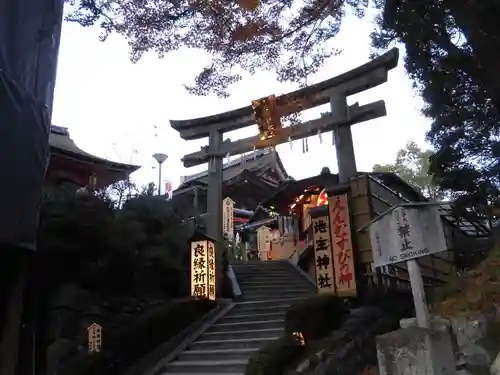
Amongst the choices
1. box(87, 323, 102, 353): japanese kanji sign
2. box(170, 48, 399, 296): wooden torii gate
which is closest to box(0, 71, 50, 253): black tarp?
box(87, 323, 102, 353): japanese kanji sign

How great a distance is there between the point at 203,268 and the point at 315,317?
540 centimetres

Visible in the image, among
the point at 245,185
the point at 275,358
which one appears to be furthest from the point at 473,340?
the point at 245,185

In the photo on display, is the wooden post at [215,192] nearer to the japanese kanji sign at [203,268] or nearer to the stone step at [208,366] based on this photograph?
the japanese kanji sign at [203,268]

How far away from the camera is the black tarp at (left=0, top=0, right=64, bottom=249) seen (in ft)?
11.3

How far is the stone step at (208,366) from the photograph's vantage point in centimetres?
789

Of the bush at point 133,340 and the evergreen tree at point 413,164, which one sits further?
the evergreen tree at point 413,164

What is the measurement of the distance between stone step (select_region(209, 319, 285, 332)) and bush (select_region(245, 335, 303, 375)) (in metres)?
2.78

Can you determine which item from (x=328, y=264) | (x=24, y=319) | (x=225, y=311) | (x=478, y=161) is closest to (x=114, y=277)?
(x=225, y=311)

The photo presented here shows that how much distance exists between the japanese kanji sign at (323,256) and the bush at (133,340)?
323 cm

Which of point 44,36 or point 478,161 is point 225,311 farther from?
point 44,36

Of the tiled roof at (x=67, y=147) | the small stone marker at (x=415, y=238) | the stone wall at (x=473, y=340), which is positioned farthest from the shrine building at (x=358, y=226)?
the tiled roof at (x=67, y=147)

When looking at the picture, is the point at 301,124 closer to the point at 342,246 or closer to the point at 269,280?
the point at 342,246

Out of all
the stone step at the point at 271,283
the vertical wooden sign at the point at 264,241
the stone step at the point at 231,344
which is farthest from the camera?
the vertical wooden sign at the point at 264,241

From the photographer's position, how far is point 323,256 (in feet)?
32.8
